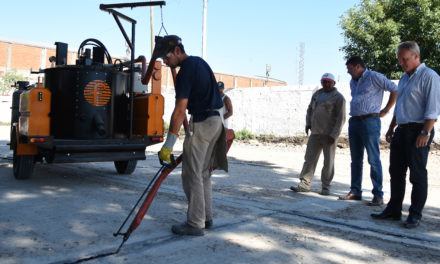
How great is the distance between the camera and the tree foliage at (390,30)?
665 inches

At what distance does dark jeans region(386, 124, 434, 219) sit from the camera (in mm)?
4000

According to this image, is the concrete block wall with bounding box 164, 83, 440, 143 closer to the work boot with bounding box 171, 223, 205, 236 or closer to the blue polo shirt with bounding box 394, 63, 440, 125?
the blue polo shirt with bounding box 394, 63, 440, 125

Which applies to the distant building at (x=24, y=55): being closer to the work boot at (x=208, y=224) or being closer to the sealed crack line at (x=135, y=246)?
the work boot at (x=208, y=224)

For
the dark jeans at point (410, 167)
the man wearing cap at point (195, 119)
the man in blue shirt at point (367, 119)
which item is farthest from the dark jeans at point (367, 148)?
the man wearing cap at point (195, 119)

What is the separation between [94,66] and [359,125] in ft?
12.5

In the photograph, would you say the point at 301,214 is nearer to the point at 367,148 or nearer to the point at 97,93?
the point at 367,148

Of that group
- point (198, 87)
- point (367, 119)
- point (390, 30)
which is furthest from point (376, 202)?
point (390, 30)

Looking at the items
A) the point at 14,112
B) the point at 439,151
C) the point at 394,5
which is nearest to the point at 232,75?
the point at 394,5

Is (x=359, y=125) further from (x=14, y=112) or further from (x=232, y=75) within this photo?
(x=232, y=75)

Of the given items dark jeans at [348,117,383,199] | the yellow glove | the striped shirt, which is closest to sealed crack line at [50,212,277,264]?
the yellow glove

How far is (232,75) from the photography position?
64.8 meters

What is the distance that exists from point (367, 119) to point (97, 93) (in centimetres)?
378

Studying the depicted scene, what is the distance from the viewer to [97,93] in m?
5.91

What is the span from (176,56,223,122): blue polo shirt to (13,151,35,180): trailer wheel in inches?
139
